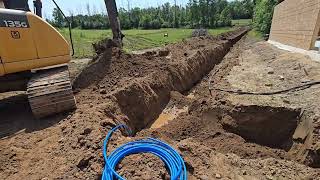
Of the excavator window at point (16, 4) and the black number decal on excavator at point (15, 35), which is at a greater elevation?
the excavator window at point (16, 4)

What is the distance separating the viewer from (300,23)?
16.1m

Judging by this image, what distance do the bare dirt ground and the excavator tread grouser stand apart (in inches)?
17.4

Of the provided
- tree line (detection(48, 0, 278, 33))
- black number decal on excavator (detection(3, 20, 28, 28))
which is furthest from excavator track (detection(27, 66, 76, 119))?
tree line (detection(48, 0, 278, 33))

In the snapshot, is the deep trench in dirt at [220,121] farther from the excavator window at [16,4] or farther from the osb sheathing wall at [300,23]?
the osb sheathing wall at [300,23]

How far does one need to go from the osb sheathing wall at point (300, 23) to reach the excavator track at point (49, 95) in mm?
12022

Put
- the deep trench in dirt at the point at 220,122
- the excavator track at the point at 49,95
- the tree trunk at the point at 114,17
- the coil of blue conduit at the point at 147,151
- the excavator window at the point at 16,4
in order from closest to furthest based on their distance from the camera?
the coil of blue conduit at the point at 147,151, the excavator track at the point at 49,95, the excavator window at the point at 16,4, the deep trench in dirt at the point at 220,122, the tree trunk at the point at 114,17

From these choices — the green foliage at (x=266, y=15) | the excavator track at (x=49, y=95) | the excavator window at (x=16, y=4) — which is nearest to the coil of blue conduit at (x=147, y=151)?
the excavator track at (x=49, y=95)

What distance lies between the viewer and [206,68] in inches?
603

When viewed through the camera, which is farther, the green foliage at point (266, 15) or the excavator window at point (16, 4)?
the green foliage at point (266, 15)

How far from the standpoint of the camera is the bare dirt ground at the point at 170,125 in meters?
4.52

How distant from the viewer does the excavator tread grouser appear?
5.61 metres

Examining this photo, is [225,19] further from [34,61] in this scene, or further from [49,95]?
[49,95]

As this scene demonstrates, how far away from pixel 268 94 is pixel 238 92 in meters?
0.84

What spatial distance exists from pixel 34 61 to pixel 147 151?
3.40 m
